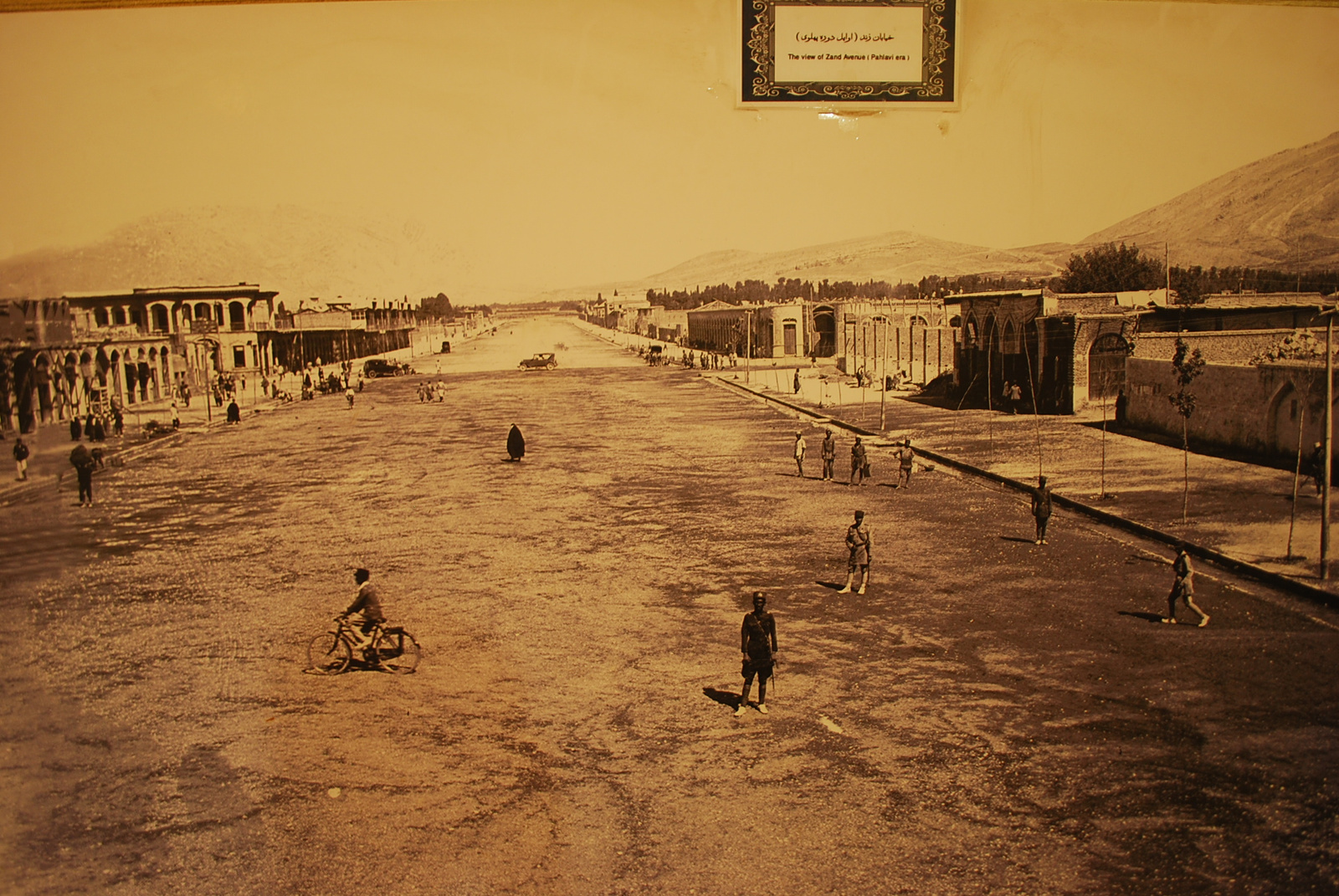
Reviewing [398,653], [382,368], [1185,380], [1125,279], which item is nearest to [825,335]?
[382,368]

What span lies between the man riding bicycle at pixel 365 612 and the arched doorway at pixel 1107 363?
18.1 m

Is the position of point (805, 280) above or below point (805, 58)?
below

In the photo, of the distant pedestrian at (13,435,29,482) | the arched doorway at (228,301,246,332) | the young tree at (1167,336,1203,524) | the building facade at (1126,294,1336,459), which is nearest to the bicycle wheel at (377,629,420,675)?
the distant pedestrian at (13,435,29,482)

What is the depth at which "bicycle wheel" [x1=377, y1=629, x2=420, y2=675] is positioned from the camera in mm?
7961

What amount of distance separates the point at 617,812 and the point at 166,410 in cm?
1388

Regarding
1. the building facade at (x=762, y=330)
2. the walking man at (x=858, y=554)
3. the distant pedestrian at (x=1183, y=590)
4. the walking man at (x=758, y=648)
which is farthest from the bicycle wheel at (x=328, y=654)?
the building facade at (x=762, y=330)

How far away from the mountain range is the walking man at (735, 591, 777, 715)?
22.8 feet

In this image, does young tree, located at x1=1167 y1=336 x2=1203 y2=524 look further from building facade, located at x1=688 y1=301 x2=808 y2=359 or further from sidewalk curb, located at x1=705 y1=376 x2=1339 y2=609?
building facade, located at x1=688 y1=301 x2=808 y2=359

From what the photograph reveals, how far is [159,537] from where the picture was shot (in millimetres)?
12516

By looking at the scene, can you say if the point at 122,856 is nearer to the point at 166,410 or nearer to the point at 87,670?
the point at 87,670

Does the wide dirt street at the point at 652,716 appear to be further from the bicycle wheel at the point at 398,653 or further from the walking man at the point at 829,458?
the walking man at the point at 829,458

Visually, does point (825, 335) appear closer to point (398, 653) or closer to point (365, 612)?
point (398, 653)

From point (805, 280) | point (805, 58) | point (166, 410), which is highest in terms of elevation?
point (805, 58)

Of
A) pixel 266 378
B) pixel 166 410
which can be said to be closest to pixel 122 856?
pixel 166 410
